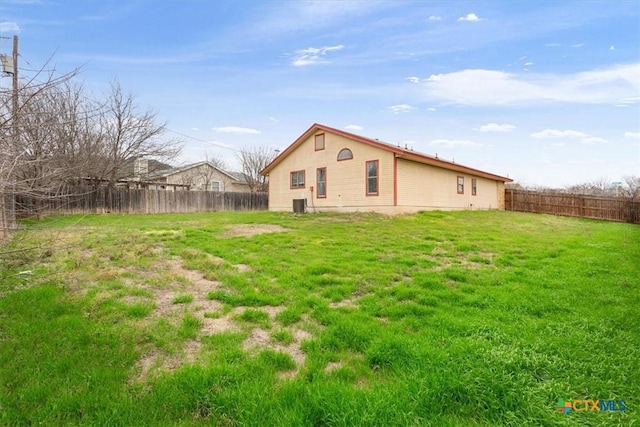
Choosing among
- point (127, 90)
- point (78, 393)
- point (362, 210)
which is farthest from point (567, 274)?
point (127, 90)

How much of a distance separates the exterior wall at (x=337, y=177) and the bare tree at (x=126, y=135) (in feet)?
30.6

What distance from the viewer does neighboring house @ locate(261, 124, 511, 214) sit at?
14.5 meters

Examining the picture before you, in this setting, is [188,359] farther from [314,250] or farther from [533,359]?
[314,250]

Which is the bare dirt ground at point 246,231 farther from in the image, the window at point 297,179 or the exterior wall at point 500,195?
the exterior wall at point 500,195

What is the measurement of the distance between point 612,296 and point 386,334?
3293 millimetres

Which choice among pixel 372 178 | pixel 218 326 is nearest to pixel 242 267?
pixel 218 326

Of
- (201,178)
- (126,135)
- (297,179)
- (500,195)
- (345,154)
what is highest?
(126,135)

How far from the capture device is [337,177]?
16344 mm

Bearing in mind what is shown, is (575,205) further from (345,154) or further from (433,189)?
(345,154)

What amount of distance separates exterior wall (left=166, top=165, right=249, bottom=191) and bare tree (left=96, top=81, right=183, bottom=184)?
273 inches

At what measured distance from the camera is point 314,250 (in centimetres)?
702

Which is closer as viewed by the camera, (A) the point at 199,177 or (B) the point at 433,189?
(B) the point at 433,189

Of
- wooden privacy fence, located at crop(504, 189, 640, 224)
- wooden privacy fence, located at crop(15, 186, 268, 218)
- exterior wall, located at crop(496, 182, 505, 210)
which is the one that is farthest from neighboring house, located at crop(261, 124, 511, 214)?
wooden privacy fence, located at crop(15, 186, 268, 218)

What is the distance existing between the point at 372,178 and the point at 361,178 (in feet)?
1.96
